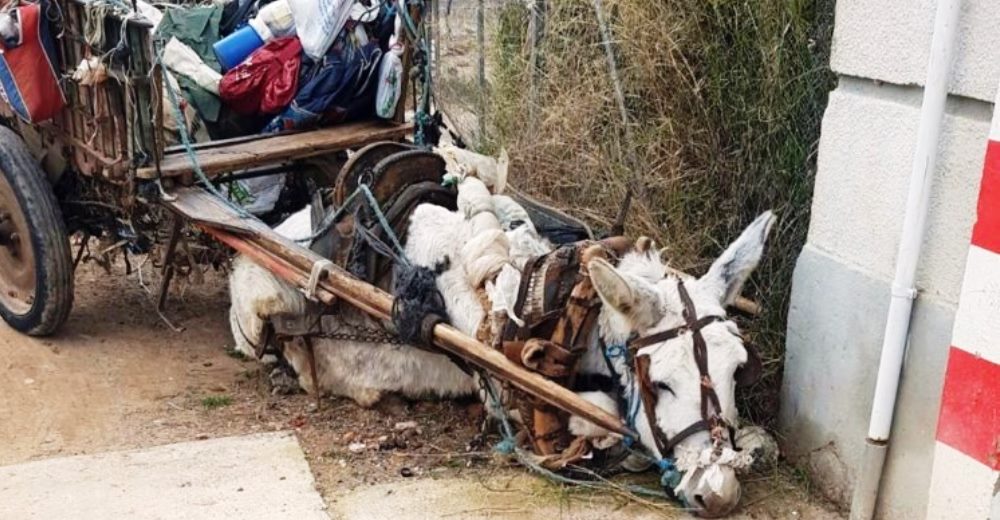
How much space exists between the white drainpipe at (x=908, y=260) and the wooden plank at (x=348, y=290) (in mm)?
805

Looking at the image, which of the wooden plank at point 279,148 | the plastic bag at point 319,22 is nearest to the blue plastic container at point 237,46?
the plastic bag at point 319,22

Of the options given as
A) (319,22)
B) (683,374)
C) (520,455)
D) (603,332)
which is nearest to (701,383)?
(683,374)

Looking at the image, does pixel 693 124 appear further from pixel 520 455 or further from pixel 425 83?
pixel 520 455

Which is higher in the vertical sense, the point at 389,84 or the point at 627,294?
the point at 389,84

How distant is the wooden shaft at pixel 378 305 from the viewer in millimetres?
3664

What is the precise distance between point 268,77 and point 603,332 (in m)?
2.51

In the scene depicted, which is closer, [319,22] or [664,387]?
[664,387]

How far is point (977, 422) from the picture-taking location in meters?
3.12

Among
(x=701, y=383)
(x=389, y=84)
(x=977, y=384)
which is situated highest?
(x=389, y=84)

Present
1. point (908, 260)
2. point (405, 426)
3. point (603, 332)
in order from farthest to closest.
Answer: point (405, 426)
point (603, 332)
point (908, 260)

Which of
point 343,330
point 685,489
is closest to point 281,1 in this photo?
point 343,330

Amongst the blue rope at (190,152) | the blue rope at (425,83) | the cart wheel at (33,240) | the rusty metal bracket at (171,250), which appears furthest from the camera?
the blue rope at (425,83)

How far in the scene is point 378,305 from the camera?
4.10 meters

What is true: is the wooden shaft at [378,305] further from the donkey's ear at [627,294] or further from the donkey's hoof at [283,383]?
the donkey's hoof at [283,383]
